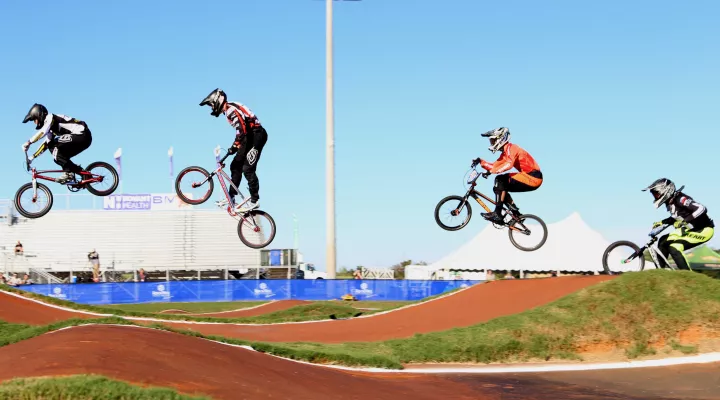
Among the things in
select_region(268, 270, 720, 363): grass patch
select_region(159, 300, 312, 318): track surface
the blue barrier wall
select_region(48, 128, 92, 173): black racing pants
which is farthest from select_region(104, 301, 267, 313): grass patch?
select_region(48, 128, 92, 173): black racing pants

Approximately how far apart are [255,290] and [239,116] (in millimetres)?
28333

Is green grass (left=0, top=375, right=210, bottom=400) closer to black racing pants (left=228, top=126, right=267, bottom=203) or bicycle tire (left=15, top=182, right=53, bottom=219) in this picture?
black racing pants (left=228, top=126, right=267, bottom=203)

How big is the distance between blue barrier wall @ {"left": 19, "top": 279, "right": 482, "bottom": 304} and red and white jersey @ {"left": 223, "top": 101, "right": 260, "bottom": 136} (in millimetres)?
25502

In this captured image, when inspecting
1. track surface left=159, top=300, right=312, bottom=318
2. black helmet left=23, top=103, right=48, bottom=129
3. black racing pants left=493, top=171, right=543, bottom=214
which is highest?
black helmet left=23, top=103, right=48, bottom=129

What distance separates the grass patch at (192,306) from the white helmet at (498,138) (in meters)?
22.0

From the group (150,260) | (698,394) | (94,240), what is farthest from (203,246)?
(698,394)

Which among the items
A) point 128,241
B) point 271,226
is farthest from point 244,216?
point 128,241

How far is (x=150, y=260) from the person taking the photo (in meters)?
52.0

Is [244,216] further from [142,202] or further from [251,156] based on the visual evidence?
[142,202]

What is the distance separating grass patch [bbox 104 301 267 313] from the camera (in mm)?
38222

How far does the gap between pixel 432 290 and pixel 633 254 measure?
22764mm

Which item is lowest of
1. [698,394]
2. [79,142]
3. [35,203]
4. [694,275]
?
[698,394]

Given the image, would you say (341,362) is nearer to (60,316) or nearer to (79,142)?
(79,142)

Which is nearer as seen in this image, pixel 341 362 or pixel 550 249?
pixel 341 362
